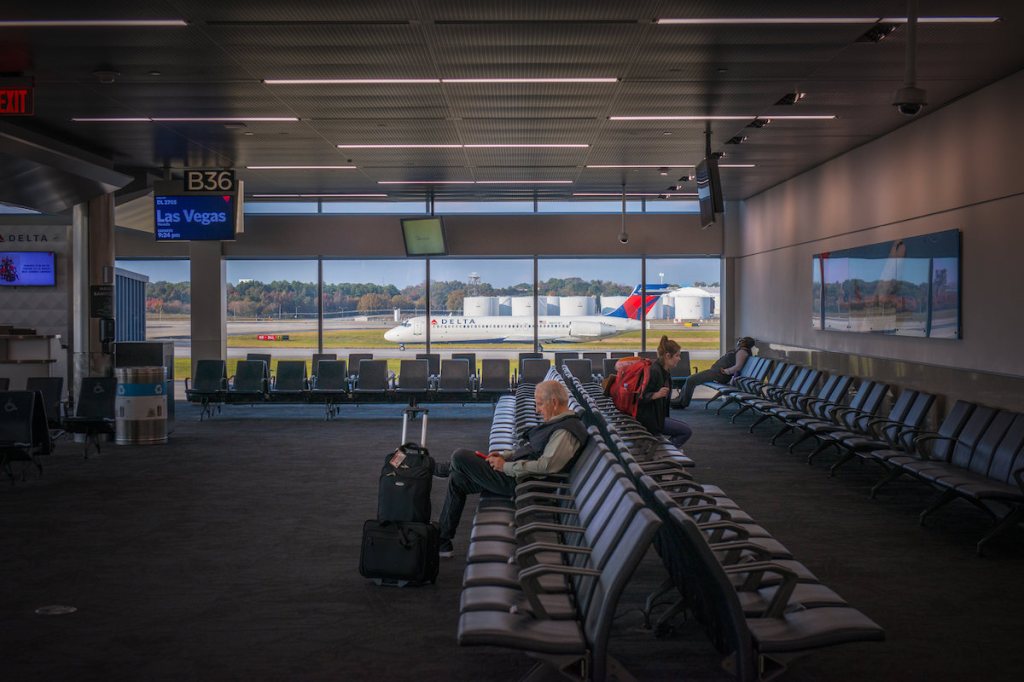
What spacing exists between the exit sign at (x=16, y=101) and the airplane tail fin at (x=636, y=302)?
42.5 feet

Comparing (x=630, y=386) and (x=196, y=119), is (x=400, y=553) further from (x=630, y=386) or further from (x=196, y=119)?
(x=196, y=119)

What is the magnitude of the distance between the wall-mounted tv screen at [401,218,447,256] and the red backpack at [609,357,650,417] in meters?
9.10

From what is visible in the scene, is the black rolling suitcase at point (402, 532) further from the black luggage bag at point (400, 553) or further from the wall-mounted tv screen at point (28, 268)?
the wall-mounted tv screen at point (28, 268)

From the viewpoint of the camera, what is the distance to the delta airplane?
61.6ft

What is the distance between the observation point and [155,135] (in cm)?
1075

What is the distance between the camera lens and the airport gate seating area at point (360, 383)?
1492 centimetres

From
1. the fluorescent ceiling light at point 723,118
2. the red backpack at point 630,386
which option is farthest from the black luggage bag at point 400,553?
the fluorescent ceiling light at point 723,118

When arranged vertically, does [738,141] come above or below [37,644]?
above

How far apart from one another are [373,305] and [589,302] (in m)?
4.28

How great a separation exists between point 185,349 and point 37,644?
14558 millimetres

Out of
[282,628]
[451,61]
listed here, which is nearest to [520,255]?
[451,61]

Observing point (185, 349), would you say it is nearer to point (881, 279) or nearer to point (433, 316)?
point (433, 316)

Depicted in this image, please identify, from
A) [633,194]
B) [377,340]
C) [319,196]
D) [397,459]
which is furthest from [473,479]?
[377,340]

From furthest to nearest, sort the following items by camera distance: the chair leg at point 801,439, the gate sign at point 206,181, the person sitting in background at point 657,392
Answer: the gate sign at point 206,181 → the chair leg at point 801,439 → the person sitting in background at point 657,392
